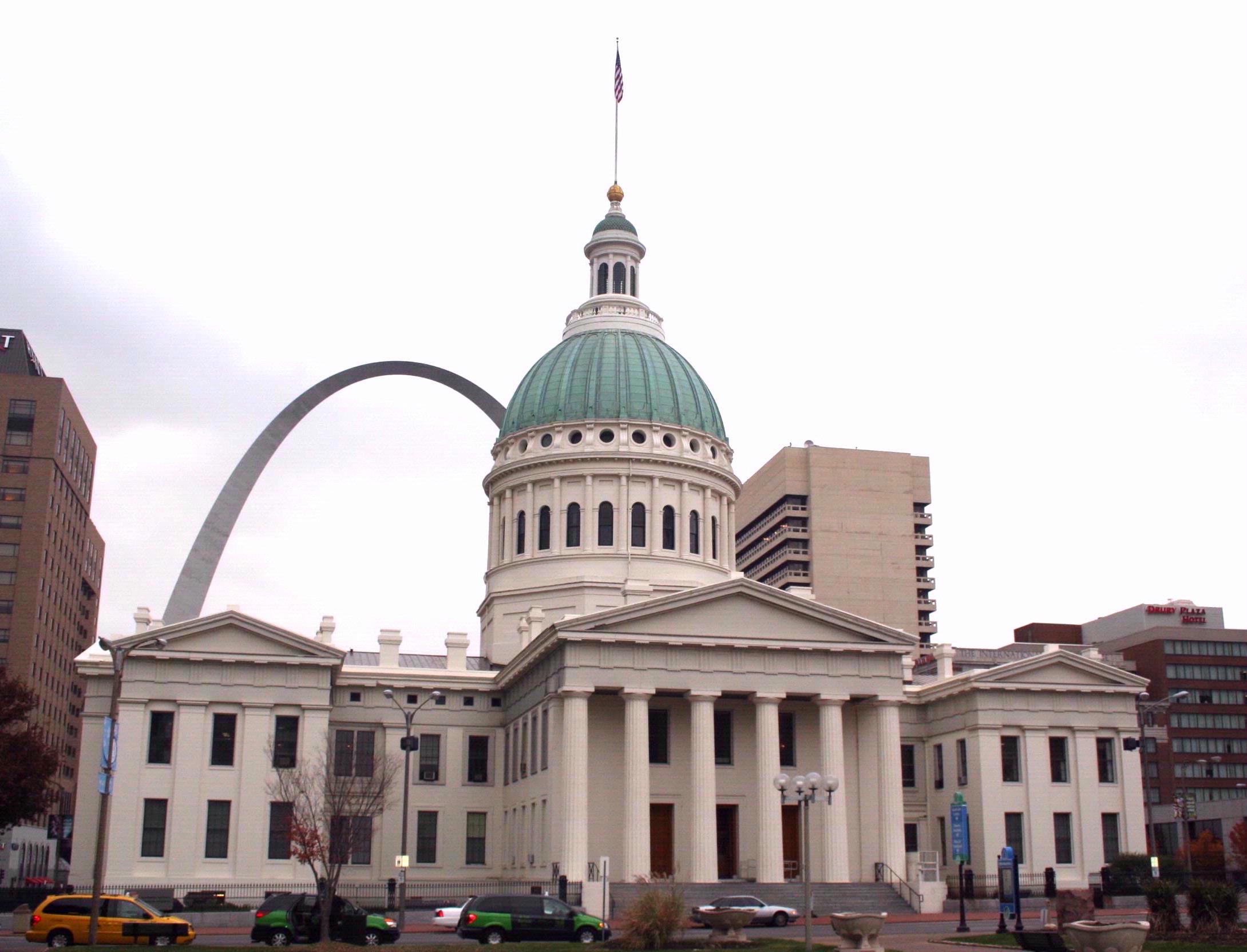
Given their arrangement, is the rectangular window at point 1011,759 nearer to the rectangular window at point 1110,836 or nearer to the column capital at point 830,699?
the rectangular window at point 1110,836

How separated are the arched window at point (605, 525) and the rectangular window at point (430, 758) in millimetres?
14123

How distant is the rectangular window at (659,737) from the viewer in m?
66.1

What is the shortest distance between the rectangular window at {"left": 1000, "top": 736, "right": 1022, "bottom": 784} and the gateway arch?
122 feet

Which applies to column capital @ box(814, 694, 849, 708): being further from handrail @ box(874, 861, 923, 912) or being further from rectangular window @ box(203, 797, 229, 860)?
rectangular window @ box(203, 797, 229, 860)

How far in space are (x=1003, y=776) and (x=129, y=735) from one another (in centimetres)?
4013

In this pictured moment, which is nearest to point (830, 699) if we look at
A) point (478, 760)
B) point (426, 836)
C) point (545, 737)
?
point (545, 737)

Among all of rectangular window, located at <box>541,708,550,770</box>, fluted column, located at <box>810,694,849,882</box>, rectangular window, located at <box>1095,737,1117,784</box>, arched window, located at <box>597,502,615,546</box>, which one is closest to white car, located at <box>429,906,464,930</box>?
rectangular window, located at <box>541,708,550,770</box>

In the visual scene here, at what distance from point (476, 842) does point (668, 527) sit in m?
20.3

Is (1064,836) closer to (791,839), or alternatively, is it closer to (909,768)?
(909,768)

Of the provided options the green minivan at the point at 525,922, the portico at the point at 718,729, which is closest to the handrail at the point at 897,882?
the portico at the point at 718,729

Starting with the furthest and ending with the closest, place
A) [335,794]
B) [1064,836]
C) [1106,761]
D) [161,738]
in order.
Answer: [1106,761]
[1064,836]
[161,738]
[335,794]

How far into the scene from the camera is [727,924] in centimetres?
3991

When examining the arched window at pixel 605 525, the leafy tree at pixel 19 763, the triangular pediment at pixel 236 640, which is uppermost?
the arched window at pixel 605 525

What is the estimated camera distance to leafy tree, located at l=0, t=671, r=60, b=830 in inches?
2457
